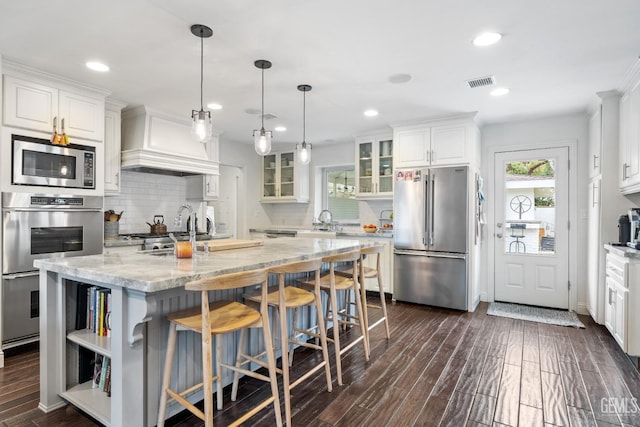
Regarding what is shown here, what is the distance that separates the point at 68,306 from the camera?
2.17 meters

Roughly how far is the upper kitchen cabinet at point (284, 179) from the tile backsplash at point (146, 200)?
4.91 ft

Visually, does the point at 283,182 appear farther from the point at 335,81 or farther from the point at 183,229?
the point at 335,81

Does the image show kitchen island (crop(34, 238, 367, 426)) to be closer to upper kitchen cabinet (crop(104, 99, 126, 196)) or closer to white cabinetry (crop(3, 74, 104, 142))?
white cabinetry (crop(3, 74, 104, 142))

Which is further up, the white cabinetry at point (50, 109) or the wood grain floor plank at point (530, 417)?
the white cabinetry at point (50, 109)

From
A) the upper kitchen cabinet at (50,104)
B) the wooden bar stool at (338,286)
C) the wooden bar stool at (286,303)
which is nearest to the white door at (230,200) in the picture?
the upper kitchen cabinet at (50,104)

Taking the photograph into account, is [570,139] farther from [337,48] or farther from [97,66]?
[97,66]

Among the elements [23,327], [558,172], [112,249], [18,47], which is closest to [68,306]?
[23,327]

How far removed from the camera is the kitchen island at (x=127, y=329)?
1738mm

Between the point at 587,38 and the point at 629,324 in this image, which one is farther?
the point at 629,324

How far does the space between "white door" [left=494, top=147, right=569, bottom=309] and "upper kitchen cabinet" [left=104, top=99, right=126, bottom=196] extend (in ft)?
15.3

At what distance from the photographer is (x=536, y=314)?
420 cm

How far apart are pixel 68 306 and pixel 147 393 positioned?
2.58ft

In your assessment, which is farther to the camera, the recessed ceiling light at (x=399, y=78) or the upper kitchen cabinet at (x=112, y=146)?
the upper kitchen cabinet at (x=112, y=146)

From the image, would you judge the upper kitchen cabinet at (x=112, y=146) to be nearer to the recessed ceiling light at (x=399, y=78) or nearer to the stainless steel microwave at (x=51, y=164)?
the stainless steel microwave at (x=51, y=164)
